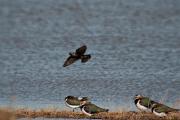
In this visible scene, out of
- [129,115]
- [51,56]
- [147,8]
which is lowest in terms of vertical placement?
[129,115]

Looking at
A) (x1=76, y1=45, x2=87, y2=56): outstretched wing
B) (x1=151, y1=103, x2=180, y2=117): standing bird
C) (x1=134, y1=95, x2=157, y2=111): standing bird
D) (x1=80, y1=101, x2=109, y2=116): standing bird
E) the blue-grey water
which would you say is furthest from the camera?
the blue-grey water

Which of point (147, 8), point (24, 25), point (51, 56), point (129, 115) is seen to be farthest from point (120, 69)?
point (147, 8)

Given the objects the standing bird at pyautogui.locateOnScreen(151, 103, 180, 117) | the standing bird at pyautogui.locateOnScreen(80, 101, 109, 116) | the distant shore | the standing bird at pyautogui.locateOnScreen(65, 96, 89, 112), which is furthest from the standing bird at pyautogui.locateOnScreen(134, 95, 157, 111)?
the standing bird at pyautogui.locateOnScreen(65, 96, 89, 112)

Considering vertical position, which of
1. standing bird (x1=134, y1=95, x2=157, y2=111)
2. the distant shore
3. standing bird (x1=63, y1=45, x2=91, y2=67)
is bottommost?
the distant shore

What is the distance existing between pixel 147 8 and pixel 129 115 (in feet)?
60.7

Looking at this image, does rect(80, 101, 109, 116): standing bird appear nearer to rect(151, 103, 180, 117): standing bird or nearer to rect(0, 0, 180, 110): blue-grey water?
rect(151, 103, 180, 117): standing bird

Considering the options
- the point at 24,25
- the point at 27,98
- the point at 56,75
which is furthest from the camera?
the point at 24,25

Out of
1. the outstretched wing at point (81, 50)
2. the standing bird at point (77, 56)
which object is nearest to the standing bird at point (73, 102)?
the standing bird at point (77, 56)

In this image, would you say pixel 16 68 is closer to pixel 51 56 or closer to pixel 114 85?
pixel 51 56

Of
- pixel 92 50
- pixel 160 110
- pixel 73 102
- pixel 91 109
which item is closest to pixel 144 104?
pixel 160 110

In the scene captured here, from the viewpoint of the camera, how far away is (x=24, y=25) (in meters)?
30.9

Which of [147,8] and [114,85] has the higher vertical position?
[147,8]

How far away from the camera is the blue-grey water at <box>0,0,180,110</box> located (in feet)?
66.3

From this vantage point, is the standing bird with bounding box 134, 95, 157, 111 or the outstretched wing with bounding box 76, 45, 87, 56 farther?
the outstretched wing with bounding box 76, 45, 87, 56
